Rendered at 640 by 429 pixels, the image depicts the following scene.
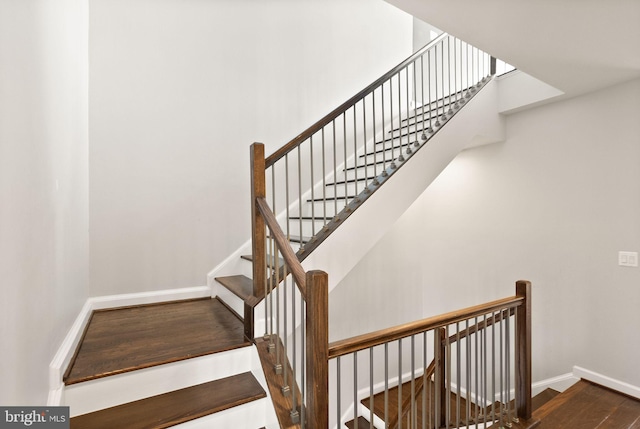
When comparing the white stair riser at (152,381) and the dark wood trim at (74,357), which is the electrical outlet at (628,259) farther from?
the dark wood trim at (74,357)

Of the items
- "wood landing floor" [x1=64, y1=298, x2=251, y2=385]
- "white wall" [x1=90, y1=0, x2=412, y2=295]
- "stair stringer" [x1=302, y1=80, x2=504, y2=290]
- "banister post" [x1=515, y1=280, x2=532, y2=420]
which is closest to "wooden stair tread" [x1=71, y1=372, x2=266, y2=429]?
"wood landing floor" [x1=64, y1=298, x2=251, y2=385]

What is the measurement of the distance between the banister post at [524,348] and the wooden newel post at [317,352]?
1.53m

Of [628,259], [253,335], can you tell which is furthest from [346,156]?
[628,259]

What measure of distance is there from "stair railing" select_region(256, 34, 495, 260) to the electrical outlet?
1.83m

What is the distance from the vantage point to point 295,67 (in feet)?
11.7

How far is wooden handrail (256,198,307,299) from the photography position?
4.85ft

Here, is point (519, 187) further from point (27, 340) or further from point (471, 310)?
point (27, 340)

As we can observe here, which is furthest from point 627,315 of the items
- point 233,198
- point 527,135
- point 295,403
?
point 233,198

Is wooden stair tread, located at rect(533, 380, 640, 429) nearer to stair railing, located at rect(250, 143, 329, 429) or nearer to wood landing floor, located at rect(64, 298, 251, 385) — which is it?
stair railing, located at rect(250, 143, 329, 429)

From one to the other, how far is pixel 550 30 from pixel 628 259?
201 centimetres

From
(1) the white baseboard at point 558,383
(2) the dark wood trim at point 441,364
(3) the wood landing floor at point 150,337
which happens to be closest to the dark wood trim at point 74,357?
(3) the wood landing floor at point 150,337

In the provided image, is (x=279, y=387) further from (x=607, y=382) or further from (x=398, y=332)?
(x=607, y=382)

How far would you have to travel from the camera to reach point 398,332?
4.98 feet

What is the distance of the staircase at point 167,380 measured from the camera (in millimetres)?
1571
